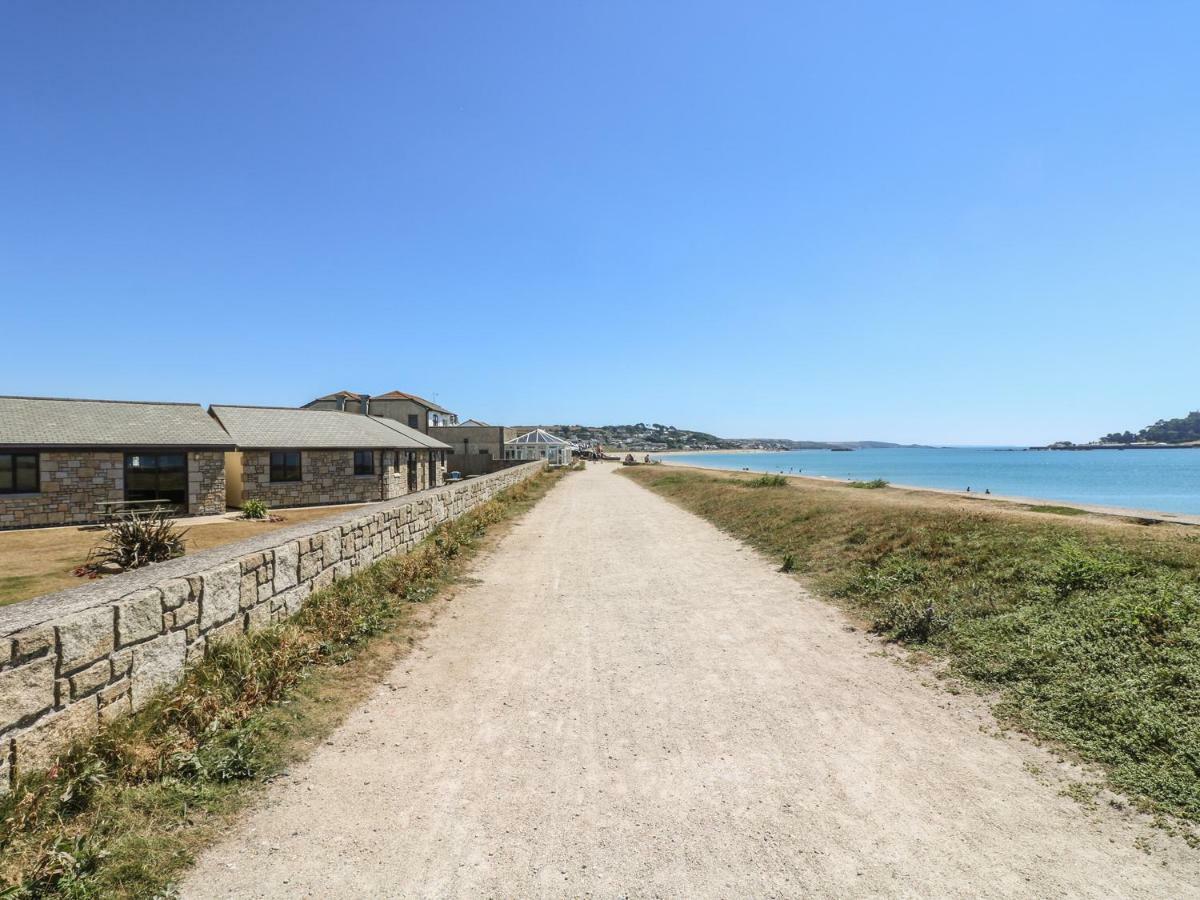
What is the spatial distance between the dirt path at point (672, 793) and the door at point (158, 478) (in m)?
20.8

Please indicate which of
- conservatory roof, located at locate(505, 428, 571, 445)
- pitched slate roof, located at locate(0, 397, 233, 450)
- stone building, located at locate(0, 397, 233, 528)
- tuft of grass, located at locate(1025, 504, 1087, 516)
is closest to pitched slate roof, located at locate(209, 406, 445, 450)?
pitched slate roof, located at locate(0, 397, 233, 450)

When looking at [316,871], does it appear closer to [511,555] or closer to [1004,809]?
[1004,809]

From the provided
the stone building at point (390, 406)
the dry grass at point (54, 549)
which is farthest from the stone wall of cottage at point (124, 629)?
the stone building at point (390, 406)

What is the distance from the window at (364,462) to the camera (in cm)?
2841

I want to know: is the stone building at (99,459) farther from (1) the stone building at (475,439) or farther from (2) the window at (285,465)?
(1) the stone building at (475,439)

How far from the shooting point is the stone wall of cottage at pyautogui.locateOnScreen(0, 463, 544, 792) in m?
3.55

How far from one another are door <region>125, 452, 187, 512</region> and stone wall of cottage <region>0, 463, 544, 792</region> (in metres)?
18.7

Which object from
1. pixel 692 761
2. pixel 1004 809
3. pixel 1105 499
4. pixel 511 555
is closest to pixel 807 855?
pixel 692 761

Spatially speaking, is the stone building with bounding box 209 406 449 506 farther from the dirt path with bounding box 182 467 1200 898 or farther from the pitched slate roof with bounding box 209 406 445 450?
the dirt path with bounding box 182 467 1200 898

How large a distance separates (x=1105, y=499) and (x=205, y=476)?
184 feet

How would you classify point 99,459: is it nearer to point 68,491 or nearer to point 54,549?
point 68,491

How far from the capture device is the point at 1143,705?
4.82 m

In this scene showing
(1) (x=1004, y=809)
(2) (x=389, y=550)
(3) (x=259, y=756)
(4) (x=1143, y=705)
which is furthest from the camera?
(2) (x=389, y=550)

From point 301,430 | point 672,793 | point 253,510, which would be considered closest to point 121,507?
point 253,510
